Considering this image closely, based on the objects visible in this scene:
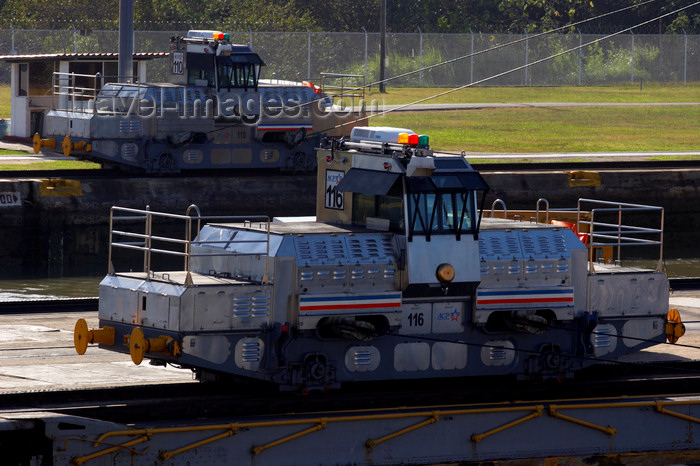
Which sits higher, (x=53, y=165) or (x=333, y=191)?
(x=53, y=165)

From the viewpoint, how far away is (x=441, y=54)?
63.8 m

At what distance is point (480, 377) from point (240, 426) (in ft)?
12.1

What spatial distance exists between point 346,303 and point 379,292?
0.42 metres

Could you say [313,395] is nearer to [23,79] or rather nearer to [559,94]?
[23,79]

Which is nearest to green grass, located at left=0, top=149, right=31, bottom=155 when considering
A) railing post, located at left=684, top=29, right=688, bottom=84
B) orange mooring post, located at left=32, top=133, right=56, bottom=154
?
orange mooring post, located at left=32, top=133, right=56, bottom=154

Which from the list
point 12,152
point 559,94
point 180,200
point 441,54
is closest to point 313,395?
point 180,200

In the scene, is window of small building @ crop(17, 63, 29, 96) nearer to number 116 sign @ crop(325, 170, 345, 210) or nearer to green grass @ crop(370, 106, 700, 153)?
green grass @ crop(370, 106, 700, 153)

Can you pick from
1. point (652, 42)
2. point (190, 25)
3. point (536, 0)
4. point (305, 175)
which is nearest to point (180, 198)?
point (305, 175)

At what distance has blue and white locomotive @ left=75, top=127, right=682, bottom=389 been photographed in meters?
14.3

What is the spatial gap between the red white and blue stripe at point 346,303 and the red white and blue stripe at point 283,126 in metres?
21.8

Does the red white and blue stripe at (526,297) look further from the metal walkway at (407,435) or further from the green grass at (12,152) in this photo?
the green grass at (12,152)

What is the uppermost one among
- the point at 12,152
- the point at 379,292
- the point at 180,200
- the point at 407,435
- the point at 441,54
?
the point at 441,54

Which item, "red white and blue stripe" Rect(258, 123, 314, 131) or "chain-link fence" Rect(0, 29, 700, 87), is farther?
"chain-link fence" Rect(0, 29, 700, 87)

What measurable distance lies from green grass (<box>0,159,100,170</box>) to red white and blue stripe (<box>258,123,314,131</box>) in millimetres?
5636
